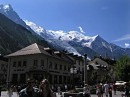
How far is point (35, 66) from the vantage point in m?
58.5

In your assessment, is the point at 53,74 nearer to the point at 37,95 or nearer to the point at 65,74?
the point at 65,74

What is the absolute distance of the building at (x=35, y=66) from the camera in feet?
190

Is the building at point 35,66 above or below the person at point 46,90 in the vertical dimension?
above

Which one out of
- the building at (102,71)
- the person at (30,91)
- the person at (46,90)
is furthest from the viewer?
the building at (102,71)

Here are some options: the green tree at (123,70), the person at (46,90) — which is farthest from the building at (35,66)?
the person at (46,90)

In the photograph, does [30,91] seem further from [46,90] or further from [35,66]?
[35,66]

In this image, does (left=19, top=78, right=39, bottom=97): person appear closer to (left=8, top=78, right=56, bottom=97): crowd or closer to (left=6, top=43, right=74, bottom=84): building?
(left=8, top=78, right=56, bottom=97): crowd

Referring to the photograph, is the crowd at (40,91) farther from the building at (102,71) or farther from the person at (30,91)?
the building at (102,71)

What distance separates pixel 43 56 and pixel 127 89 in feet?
120

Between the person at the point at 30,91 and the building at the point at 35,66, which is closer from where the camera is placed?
the person at the point at 30,91

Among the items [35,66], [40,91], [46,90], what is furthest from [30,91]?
[35,66]

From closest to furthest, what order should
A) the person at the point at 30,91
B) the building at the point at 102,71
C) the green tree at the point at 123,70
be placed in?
the person at the point at 30,91, the green tree at the point at 123,70, the building at the point at 102,71

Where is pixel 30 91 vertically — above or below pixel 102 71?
below

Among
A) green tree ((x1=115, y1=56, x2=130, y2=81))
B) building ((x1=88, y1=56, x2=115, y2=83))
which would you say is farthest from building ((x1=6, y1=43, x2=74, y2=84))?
building ((x1=88, y1=56, x2=115, y2=83))
